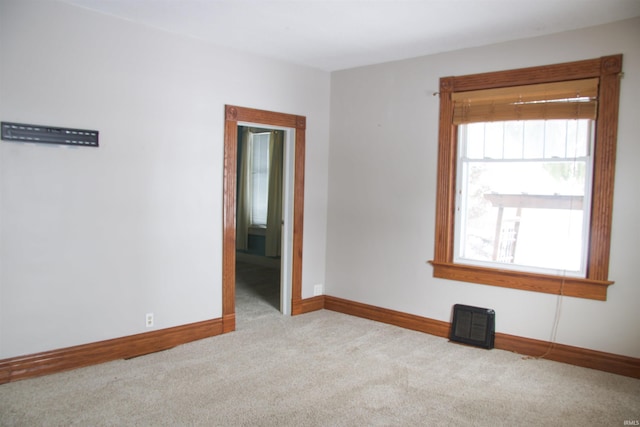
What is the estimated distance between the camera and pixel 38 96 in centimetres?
324

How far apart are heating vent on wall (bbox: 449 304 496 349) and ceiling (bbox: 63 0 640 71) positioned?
2.37m

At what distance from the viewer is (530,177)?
3977 millimetres

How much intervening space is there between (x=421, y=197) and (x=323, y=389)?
2144 millimetres

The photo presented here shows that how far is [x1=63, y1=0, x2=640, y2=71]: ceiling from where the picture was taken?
10.6 ft

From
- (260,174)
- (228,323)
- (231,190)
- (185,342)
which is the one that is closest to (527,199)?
(231,190)

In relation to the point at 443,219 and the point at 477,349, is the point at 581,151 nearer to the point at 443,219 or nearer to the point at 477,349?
the point at 443,219

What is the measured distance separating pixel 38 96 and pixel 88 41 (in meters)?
0.56

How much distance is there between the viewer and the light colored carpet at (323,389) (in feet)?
9.27

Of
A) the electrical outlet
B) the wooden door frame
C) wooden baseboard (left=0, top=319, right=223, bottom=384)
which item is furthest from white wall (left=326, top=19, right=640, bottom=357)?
the electrical outlet

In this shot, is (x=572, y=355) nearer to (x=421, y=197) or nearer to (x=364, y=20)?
(x=421, y=197)

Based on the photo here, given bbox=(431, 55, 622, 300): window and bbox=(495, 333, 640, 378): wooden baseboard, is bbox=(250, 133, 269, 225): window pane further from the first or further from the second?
bbox=(495, 333, 640, 378): wooden baseboard

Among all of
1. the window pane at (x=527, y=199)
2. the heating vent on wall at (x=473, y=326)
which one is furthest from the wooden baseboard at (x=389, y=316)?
the window pane at (x=527, y=199)

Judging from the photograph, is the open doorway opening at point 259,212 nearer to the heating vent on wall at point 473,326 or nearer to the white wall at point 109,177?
the white wall at point 109,177

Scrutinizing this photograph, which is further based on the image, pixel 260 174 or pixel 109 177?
pixel 260 174
